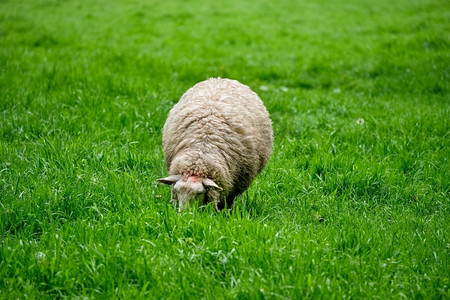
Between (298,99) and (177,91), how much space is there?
2079mm

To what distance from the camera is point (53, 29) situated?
39.4ft

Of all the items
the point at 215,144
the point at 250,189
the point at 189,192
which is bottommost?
the point at 250,189

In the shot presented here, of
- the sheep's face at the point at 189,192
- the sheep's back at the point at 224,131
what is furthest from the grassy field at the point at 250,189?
the sheep's back at the point at 224,131

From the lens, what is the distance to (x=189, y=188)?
148 inches

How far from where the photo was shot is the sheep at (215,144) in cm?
393

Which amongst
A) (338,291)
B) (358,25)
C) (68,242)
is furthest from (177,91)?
(358,25)

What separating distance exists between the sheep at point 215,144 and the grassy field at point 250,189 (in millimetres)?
238

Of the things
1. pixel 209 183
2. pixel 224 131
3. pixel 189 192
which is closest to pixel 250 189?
pixel 224 131

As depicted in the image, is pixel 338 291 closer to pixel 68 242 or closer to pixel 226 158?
pixel 226 158

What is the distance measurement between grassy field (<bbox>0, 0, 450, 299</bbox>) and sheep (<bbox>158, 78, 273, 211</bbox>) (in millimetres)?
238

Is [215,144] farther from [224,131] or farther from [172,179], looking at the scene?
[172,179]

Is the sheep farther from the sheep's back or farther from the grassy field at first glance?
the grassy field

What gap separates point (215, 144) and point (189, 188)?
0.60 metres

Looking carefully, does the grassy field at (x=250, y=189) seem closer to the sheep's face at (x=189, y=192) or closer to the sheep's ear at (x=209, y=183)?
the sheep's face at (x=189, y=192)
